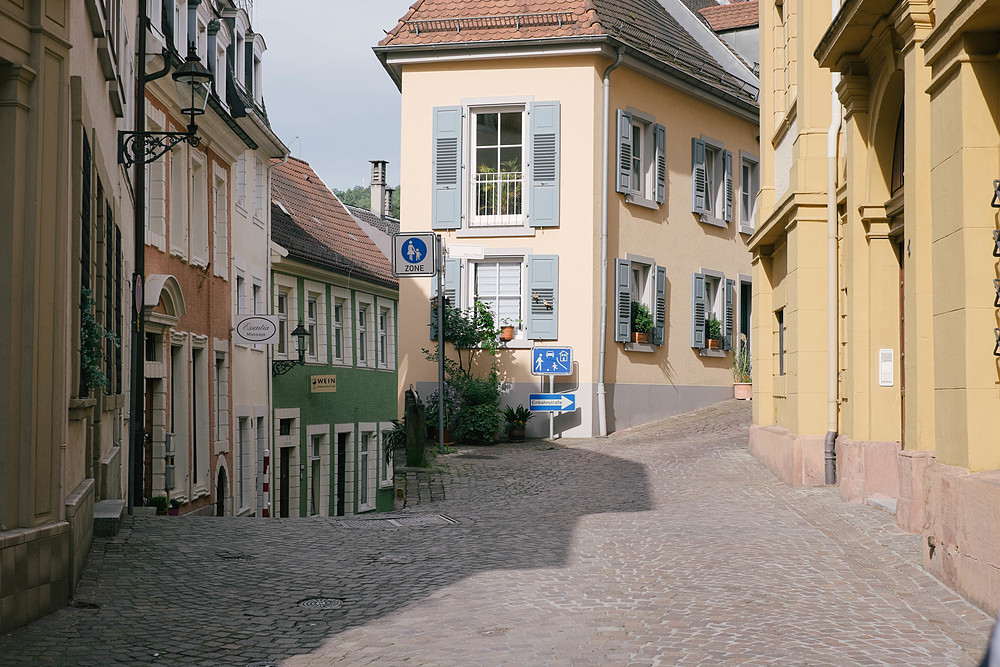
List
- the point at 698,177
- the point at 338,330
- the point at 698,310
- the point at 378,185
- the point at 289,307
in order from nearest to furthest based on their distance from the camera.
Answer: the point at 698,310, the point at 698,177, the point at 289,307, the point at 338,330, the point at 378,185

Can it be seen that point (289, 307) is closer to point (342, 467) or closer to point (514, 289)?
point (342, 467)

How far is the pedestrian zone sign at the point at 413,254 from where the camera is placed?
1897 centimetres

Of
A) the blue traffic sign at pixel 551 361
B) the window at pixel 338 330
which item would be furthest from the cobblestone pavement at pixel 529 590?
the window at pixel 338 330

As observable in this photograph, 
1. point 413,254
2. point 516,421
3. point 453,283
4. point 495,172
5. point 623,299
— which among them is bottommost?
point 516,421

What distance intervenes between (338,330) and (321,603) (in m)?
23.2

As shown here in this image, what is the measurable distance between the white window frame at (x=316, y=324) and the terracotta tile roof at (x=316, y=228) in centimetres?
67

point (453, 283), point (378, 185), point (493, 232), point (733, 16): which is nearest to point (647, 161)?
point (493, 232)

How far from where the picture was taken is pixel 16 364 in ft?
22.7

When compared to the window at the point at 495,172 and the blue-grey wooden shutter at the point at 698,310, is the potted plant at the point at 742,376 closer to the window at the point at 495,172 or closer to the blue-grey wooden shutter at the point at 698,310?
the blue-grey wooden shutter at the point at 698,310

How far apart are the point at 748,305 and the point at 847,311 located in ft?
50.1

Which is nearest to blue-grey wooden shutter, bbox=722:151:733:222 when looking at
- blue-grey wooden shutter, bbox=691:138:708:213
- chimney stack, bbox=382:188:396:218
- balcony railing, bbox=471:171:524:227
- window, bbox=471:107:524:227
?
blue-grey wooden shutter, bbox=691:138:708:213

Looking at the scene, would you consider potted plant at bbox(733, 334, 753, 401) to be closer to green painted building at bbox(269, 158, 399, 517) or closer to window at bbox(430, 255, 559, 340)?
window at bbox(430, 255, 559, 340)

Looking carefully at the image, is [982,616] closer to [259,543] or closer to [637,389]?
[259,543]

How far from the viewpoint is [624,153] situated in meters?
22.8
